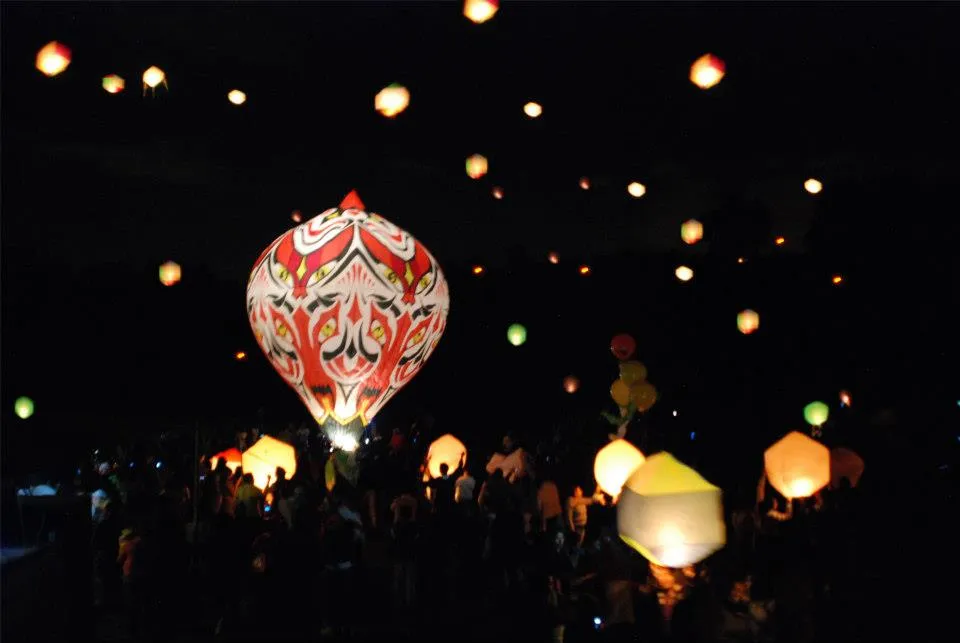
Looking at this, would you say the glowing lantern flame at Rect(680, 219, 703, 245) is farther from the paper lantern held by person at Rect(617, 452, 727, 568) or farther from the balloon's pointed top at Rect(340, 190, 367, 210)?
the paper lantern held by person at Rect(617, 452, 727, 568)

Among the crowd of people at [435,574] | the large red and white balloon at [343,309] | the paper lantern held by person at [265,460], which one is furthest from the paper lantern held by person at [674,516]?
the large red and white balloon at [343,309]

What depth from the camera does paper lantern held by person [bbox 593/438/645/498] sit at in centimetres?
1138

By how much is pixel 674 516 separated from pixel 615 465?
10.5ft

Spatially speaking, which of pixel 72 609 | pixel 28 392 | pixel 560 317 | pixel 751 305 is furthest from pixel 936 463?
pixel 28 392

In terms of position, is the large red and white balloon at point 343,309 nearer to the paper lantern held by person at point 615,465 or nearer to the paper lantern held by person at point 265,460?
the paper lantern held by person at point 265,460

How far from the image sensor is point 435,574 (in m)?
9.19

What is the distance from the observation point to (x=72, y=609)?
8320mm

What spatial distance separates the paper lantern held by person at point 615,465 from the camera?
11375mm

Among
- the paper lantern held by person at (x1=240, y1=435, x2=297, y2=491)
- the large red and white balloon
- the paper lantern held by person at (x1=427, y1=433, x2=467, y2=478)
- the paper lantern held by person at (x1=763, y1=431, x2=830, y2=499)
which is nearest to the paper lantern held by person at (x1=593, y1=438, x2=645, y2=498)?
the paper lantern held by person at (x1=763, y1=431, x2=830, y2=499)

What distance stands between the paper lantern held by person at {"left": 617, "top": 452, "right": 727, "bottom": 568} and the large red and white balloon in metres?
8.73

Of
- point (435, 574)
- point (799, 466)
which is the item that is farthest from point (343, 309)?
point (435, 574)

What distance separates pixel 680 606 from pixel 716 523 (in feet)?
3.97

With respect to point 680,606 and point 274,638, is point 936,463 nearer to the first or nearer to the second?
point 680,606

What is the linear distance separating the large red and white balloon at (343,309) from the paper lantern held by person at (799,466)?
22.4 ft
